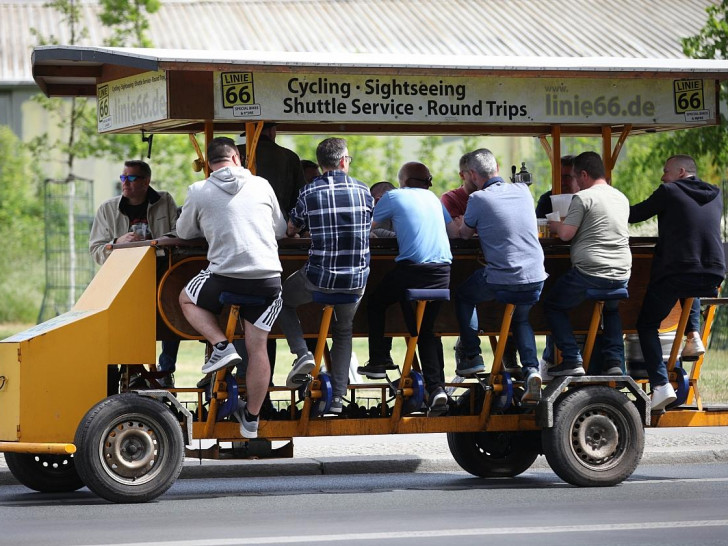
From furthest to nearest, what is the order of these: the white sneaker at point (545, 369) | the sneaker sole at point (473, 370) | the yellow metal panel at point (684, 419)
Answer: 1. the white sneaker at point (545, 369)
2. the yellow metal panel at point (684, 419)
3. the sneaker sole at point (473, 370)

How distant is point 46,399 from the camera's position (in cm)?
933

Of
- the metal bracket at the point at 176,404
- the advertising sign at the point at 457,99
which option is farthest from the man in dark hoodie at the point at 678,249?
the metal bracket at the point at 176,404

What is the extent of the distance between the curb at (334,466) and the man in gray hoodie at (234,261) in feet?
6.30

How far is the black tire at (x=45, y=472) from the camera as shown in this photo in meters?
10.1

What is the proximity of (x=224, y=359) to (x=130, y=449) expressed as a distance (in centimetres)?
80

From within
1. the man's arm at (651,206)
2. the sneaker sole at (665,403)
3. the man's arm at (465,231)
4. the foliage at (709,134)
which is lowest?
the sneaker sole at (665,403)

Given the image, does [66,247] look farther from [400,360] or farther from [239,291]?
[239,291]

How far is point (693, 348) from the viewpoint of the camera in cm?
1068

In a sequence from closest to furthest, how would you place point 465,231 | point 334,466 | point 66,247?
point 465,231 < point 334,466 < point 66,247

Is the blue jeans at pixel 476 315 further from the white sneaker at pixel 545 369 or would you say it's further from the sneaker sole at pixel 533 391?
the white sneaker at pixel 545 369

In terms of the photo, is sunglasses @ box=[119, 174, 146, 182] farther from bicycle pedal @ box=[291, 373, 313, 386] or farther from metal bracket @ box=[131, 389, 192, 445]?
bicycle pedal @ box=[291, 373, 313, 386]

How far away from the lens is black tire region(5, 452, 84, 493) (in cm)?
1011

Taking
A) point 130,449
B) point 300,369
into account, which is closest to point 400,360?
point 300,369

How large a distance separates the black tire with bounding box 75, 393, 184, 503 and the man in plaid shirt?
2.88 feet
